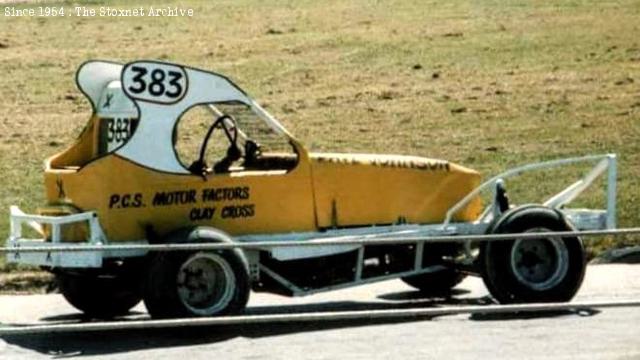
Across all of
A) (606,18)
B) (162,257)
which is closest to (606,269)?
(162,257)

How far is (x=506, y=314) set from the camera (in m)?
14.9

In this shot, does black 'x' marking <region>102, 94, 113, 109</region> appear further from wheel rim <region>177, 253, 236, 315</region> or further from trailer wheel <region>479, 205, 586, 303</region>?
trailer wheel <region>479, 205, 586, 303</region>

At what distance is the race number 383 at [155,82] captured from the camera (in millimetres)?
14852

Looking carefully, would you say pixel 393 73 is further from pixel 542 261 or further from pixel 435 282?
pixel 542 261

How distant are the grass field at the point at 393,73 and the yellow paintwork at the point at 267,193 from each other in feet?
16.0

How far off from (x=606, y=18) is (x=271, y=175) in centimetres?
2182

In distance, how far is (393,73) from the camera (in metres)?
31.6

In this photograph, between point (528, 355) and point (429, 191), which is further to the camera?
point (429, 191)

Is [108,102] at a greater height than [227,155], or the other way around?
[108,102]

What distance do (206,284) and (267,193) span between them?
3.36 ft

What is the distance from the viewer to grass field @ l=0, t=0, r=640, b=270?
26016mm

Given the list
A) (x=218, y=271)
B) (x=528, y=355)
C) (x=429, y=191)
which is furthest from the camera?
(x=429, y=191)

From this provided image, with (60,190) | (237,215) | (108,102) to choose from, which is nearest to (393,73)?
(108,102)

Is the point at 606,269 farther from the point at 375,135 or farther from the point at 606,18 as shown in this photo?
the point at 606,18
